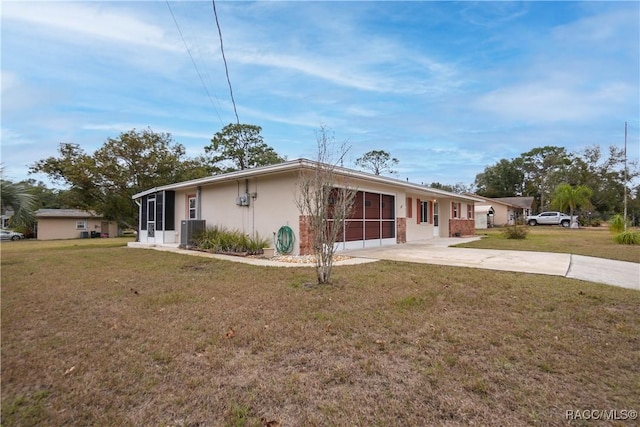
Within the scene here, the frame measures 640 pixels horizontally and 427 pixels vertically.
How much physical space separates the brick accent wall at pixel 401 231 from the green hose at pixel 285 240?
6.15 metres

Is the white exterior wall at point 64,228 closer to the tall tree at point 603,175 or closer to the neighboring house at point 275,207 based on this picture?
the neighboring house at point 275,207

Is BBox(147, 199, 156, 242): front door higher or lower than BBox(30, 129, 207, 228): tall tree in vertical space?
lower

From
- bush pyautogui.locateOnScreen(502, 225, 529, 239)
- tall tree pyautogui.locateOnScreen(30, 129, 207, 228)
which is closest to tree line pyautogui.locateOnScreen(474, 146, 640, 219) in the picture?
bush pyautogui.locateOnScreen(502, 225, 529, 239)

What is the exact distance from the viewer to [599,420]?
2191mm

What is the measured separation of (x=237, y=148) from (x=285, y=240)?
27326 millimetres

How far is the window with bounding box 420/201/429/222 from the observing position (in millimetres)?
18016

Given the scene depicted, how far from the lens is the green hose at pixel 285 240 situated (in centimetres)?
1032

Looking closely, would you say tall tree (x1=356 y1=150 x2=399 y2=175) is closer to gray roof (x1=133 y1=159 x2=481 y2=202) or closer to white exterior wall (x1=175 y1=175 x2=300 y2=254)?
gray roof (x1=133 y1=159 x2=481 y2=202)

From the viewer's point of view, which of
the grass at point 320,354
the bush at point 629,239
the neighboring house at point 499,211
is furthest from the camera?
the neighboring house at point 499,211

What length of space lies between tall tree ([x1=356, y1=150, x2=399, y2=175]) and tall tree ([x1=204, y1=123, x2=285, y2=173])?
1389 cm

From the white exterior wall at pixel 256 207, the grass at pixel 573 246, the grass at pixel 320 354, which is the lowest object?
the grass at pixel 320 354

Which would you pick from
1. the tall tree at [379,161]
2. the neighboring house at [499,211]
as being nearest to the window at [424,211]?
the neighboring house at [499,211]

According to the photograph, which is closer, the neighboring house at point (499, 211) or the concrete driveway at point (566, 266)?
the concrete driveway at point (566, 266)

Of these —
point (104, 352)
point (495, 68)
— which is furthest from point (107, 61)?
point (495, 68)
